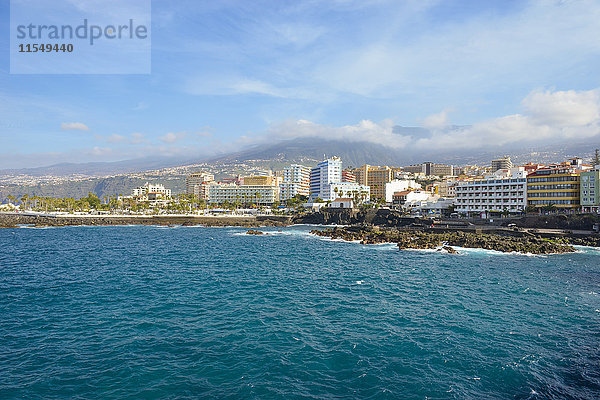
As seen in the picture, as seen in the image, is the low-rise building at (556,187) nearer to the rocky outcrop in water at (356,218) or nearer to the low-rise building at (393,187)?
the rocky outcrop in water at (356,218)

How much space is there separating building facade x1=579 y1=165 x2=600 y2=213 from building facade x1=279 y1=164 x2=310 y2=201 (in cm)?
11424

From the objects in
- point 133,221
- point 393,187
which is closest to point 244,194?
point 133,221

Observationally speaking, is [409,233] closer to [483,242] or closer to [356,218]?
[483,242]

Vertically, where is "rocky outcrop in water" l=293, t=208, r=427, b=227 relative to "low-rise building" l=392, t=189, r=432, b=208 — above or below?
below

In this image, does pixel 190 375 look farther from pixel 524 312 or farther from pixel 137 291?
pixel 524 312

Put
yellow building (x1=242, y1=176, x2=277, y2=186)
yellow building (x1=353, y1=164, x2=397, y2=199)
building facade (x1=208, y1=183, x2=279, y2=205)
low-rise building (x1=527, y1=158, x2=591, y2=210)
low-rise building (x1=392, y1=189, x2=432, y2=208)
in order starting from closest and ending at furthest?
low-rise building (x1=527, y1=158, x2=591, y2=210), low-rise building (x1=392, y1=189, x2=432, y2=208), building facade (x1=208, y1=183, x2=279, y2=205), yellow building (x1=353, y1=164, x2=397, y2=199), yellow building (x1=242, y1=176, x2=277, y2=186)

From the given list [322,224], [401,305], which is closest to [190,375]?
Answer: [401,305]

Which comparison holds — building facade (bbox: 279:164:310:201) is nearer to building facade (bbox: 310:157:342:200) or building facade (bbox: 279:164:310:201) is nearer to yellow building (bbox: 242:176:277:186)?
yellow building (bbox: 242:176:277:186)

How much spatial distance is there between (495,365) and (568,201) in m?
75.5

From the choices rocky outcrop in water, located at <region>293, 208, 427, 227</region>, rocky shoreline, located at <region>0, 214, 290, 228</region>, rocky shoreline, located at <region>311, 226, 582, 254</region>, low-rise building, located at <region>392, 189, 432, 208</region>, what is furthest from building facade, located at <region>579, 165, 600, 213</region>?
rocky shoreline, located at <region>0, 214, 290, 228</region>

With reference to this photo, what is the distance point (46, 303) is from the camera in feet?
76.1

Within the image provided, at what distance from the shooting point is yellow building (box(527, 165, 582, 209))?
73.6 meters

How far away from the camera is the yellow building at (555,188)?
241ft

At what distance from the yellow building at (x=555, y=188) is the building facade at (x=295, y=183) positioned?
10512 cm
